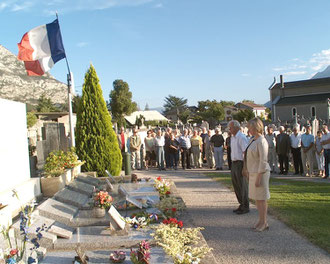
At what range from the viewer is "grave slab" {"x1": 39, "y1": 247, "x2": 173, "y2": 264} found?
398cm

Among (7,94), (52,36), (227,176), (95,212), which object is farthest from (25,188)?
(7,94)

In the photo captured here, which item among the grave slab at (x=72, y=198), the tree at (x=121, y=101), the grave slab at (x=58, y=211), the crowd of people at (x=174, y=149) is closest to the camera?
the grave slab at (x=58, y=211)

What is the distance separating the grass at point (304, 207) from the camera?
17.5ft

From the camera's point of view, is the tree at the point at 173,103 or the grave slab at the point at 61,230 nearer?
the grave slab at the point at 61,230

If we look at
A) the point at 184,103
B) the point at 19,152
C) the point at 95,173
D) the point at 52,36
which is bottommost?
the point at 95,173

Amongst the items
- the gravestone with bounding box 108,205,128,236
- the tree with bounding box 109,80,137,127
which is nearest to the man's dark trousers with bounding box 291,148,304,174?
the gravestone with bounding box 108,205,128,236

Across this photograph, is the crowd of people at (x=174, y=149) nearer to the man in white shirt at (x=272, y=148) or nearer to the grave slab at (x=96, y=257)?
the man in white shirt at (x=272, y=148)

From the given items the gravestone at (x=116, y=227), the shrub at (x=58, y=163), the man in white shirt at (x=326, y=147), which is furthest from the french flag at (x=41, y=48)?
the man in white shirt at (x=326, y=147)

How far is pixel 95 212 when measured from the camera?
5.91 m

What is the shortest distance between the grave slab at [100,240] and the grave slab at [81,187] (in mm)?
2712

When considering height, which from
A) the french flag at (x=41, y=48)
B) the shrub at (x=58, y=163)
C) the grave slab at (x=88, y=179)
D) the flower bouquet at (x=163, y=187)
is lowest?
the flower bouquet at (x=163, y=187)

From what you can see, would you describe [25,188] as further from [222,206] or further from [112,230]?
[222,206]

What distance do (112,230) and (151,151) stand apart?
429 inches

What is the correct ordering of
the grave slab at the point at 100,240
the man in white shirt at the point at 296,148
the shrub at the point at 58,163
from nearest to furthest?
the grave slab at the point at 100,240 < the shrub at the point at 58,163 < the man in white shirt at the point at 296,148
